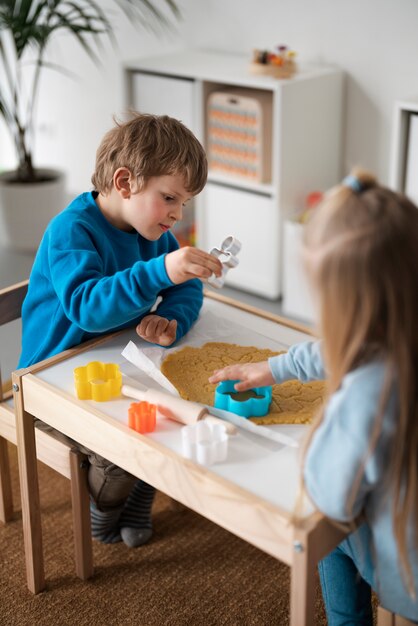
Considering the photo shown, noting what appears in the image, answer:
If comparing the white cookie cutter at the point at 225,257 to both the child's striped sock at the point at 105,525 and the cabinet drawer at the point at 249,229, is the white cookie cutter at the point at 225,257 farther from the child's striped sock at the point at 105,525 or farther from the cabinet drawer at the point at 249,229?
the cabinet drawer at the point at 249,229

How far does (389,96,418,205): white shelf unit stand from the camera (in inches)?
99.9

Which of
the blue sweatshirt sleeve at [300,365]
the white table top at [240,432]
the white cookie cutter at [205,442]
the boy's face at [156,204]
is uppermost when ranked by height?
the boy's face at [156,204]

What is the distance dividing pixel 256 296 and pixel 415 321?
7.03 feet

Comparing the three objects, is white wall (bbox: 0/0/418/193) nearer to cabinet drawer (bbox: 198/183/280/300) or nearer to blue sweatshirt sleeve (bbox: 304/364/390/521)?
cabinet drawer (bbox: 198/183/280/300)

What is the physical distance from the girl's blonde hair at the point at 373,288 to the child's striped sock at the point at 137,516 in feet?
2.91

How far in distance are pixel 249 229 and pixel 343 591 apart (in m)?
1.88

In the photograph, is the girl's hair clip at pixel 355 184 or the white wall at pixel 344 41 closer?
the girl's hair clip at pixel 355 184

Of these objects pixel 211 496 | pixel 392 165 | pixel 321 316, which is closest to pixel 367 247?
pixel 321 316

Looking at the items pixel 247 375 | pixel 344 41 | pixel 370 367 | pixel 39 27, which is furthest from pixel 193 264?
pixel 39 27

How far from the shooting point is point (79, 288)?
1487mm

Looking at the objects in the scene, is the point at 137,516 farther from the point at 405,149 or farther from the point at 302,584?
the point at 405,149

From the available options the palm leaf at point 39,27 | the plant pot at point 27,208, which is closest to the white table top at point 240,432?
the palm leaf at point 39,27

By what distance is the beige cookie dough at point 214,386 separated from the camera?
4.40 ft

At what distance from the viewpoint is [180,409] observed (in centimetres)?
131
